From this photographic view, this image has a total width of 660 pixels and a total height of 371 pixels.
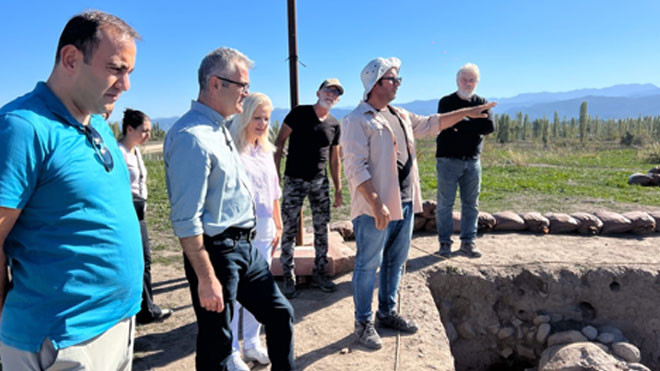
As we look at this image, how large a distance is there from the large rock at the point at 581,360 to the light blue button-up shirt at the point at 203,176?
333cm

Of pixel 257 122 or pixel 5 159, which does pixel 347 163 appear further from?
pixel 5 159

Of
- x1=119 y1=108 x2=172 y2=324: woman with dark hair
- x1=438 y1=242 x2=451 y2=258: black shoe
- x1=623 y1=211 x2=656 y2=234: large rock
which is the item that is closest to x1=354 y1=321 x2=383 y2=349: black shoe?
x1=119 y1=108 x2=172 y2=324: woman with dark hair

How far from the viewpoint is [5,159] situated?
117 cm

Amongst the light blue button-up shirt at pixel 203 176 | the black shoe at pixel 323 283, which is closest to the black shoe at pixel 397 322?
the black shoe at pixel 323 283

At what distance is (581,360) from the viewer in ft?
12.4

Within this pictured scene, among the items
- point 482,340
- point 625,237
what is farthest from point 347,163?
point 625,237

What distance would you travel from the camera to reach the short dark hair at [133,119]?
3.22 metres

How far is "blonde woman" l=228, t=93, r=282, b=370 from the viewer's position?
8.84 feet

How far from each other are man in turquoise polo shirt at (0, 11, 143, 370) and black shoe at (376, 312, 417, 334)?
91.1 inches

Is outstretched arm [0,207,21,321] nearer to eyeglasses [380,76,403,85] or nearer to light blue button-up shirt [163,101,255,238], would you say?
light blue button-up shirt [163,101,255,238]

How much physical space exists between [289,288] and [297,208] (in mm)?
748

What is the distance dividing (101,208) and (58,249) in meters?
0.17

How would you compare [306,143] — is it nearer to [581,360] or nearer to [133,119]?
[133,119]

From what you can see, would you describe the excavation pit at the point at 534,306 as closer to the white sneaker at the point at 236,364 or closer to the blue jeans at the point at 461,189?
the blue jeans at the point at 461,189
